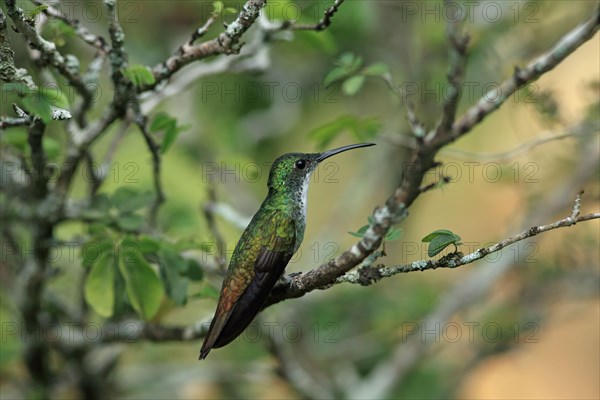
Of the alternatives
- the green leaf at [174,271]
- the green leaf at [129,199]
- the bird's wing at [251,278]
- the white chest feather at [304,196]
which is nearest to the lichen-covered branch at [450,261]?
the bird's wing at [251,278]

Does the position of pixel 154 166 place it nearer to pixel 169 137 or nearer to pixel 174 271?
pixel 169 137

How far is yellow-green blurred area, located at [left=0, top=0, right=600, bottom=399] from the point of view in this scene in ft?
17.1

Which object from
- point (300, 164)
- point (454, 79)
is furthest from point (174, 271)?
point (454, 79)

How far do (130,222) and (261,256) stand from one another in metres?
0.86

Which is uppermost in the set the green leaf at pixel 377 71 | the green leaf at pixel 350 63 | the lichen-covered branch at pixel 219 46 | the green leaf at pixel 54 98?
the green leaf at pixel 350 63

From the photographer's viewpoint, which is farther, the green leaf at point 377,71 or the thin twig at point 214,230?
the thin twig at point 214,230

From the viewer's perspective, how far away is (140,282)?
355 cm

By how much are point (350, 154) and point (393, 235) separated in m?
6.28

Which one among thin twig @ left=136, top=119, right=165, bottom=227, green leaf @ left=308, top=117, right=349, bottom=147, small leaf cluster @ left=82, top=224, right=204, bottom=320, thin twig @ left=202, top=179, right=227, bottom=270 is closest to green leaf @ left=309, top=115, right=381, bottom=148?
green leaf @ left=308, top=117, right=349, bottom=147

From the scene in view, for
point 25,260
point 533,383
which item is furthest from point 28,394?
point 533,383

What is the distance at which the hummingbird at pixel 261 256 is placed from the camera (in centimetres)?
308

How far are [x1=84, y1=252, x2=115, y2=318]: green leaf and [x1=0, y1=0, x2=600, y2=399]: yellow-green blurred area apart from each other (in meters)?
0.85

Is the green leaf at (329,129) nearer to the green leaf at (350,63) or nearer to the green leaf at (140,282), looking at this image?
the green leaf at (350,63)

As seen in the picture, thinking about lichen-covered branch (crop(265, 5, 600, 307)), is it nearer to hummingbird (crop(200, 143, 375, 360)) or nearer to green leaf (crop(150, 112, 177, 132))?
hummingbird (crop(200, 143, 375, 360))
